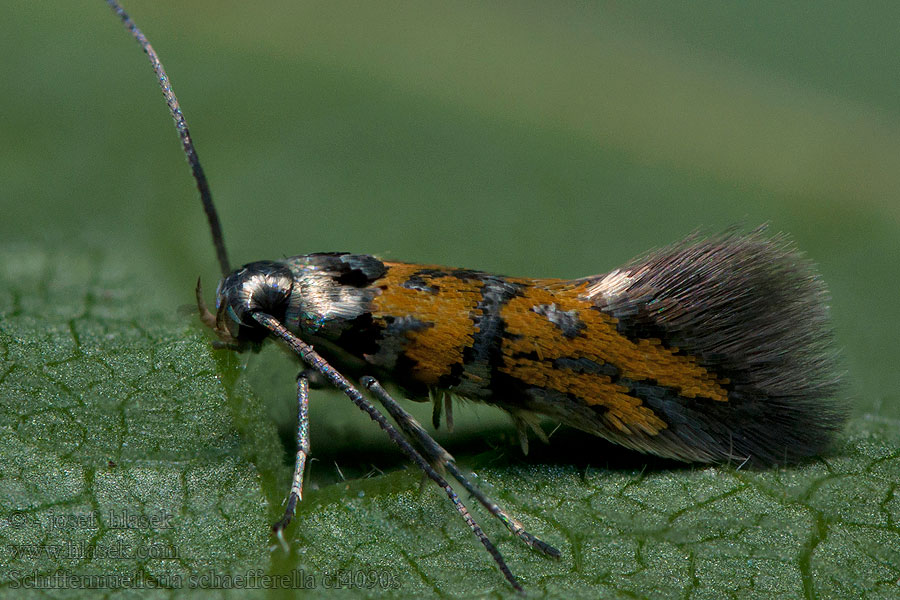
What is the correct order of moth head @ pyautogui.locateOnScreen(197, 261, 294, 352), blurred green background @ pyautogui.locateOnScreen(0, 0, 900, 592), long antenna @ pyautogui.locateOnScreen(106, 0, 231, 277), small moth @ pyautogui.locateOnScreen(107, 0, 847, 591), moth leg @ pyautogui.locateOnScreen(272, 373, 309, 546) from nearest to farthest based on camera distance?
moth leg @ pyautogui.locateOnScreen(272, 373, 309, 546) → small moth @ pyautogui.locateOnScreen(107, 0, 847, 591) → moth head @ pyautogui.locateOnScreen(197, 261, 294, 352) → long antenna @ pyautogui.locateOnScreen(106, 0, 231, 277) → blurred green background @ pyautogui.locateOnScreen(0, 0, 900, 592)

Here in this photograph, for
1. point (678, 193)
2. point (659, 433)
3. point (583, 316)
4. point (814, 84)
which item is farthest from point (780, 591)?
point (814, 84)

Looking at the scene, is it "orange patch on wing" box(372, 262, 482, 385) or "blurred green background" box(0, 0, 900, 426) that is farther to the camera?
"blurred green background" box(0, 0, 900, 426)

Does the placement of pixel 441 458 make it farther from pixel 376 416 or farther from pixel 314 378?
pixel 314 378

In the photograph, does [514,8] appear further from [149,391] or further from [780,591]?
[780,591]

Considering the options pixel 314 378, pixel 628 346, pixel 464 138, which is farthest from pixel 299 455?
pixel 464 138

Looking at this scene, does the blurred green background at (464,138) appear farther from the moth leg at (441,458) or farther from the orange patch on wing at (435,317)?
the orange patch on wing at (435,317)

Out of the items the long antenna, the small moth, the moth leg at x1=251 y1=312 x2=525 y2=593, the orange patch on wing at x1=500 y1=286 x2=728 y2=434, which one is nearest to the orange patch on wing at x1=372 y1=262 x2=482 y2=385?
the small moth

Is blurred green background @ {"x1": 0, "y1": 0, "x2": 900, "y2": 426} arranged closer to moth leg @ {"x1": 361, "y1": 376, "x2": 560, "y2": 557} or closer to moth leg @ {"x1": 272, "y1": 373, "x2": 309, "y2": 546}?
moth leg @ {"x1": 272, "y1": 373, "x2": 309, "y2": 546}
